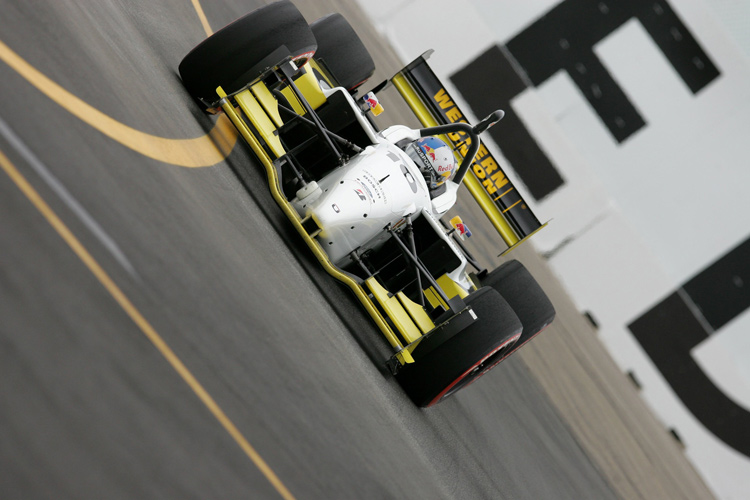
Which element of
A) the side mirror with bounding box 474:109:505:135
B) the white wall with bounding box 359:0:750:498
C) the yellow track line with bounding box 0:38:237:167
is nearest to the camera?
the yellow track line with bounding box 0:38:237:167

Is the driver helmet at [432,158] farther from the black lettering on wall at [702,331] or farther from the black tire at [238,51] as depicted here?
the black lettering on wall at [702,331]

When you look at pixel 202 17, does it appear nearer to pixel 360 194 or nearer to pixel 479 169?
pixel 360 194

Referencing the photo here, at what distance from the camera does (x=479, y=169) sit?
21.9 ft

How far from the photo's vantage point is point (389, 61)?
10.3 meters

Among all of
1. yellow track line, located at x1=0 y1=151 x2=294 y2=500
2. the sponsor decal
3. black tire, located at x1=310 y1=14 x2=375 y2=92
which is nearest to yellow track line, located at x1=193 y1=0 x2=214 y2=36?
black tire, located at x1=310 y1=14 x2=375 y2=92

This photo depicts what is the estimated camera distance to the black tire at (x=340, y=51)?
6.84 meters

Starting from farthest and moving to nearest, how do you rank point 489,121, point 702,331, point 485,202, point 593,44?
point 593,44
point 702,331
point 485,202
point 489,121

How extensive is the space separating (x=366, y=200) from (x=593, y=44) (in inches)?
267

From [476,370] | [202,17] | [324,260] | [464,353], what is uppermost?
[202,17]

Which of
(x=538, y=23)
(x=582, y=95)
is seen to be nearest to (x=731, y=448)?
(x=582, y=95)

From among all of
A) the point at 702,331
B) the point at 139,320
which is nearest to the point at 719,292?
the point at 702,331

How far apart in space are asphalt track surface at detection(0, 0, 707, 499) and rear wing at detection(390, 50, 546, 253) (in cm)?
156

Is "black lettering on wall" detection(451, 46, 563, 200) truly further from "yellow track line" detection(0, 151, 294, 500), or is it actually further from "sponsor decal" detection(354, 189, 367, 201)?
"yellow track line" detection(0, 151, 294, 500)

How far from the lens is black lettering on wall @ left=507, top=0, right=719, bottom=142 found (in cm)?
1086
